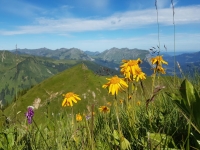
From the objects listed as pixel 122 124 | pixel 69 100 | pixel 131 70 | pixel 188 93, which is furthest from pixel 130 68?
pixel 69 100

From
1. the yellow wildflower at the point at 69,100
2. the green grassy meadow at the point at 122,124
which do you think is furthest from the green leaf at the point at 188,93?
the yellow wildflower at the point at 69,100

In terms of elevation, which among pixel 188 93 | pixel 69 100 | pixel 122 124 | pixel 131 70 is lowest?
pixel 122 124

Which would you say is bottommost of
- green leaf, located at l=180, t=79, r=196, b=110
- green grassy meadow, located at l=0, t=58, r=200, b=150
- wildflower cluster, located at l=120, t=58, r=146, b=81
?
green grassy meadow, located at l=0, t=58, r=200, b=150

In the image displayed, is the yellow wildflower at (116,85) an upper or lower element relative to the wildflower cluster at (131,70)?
lower

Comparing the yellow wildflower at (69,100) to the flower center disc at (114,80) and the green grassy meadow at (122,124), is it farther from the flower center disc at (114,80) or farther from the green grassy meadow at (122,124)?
the flower center disc at (114,80)

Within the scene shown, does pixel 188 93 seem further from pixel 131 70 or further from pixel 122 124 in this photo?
pixel 122 124

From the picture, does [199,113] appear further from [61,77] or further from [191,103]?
[61,77]

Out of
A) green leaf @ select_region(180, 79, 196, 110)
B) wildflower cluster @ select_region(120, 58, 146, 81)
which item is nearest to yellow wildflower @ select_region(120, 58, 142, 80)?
wildflower cluster @ select_region(120, 58, 146, 81)

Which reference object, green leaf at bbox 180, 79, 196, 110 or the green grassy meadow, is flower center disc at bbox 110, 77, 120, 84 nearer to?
the green grassy meadow

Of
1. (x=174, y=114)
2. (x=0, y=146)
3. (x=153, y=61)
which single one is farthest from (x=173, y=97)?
(x=0, y=146)

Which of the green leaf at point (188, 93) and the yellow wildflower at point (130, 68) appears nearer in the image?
the green leaf at point (188, 93)

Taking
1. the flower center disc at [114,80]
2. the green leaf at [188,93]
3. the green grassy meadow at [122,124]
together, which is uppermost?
the flower center disc at [114,80]

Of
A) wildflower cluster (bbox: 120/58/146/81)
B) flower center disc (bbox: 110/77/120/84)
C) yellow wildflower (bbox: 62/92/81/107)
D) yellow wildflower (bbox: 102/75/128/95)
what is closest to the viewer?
yellow wildflower (bbox: 102/75/128/95)

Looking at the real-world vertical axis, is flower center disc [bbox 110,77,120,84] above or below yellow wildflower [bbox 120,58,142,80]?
below
